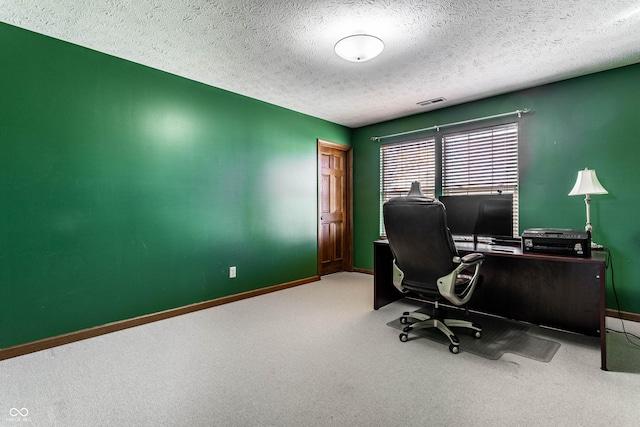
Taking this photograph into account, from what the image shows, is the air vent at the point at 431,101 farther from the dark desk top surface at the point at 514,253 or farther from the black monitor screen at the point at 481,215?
the dark desk top surface at the point at 514,253

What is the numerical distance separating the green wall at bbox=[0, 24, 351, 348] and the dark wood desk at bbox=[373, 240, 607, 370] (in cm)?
186

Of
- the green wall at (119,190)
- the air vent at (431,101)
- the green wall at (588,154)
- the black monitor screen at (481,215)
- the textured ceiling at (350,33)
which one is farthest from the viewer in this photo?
the air vent at (431,101)

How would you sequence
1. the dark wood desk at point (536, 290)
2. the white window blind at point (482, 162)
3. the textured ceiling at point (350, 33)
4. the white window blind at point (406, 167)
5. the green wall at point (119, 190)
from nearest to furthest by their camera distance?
the textured ceiling at point (350, 33), the green wall at point (119, 190), the dark wood desk at point (536, 290), the white window blind at point (482, 162), the white window blind at point (406, 167)

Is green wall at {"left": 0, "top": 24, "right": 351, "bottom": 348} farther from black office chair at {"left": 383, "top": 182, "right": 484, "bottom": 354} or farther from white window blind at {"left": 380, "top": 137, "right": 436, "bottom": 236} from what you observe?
black office chair at {"left": 383, "top": 182, "right": 484, "bottom": 354}

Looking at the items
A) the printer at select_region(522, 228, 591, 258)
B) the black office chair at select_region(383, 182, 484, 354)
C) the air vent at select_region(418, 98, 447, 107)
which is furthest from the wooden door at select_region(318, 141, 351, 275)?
the printer at select_region(522, 228, 591, 258)

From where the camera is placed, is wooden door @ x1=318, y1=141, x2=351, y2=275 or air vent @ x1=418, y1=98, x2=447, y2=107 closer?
air vent @ x1=418, y1=98, x2=447, y2=107

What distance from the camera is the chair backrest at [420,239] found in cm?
222

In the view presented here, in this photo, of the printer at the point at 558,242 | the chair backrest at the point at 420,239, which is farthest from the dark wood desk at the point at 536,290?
the chair backrest at the point at 420,239

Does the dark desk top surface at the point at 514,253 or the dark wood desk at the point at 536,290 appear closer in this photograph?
the dark desk top surface at the point at 514,253

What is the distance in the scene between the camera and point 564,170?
3.29m

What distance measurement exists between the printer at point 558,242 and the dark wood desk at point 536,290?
0.33 feet

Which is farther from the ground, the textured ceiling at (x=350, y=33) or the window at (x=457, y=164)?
the textured ceiling at (x=350, y=33)

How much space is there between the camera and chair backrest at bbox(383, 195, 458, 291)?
7.30ft

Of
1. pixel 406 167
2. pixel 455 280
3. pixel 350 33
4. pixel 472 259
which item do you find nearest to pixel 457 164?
pixel 406 167
